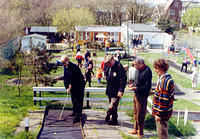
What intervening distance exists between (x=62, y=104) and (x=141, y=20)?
255cm

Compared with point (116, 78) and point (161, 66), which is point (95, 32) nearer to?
point (116, 78)

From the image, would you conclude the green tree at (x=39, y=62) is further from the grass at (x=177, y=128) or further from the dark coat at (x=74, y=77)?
the grass at (x=177, y=128)

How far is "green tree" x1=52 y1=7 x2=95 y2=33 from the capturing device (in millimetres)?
5188

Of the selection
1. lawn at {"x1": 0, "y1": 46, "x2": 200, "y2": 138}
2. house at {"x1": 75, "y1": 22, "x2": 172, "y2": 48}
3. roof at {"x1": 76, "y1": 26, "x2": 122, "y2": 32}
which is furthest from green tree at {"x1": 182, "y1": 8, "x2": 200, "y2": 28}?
roof at {"x1": 76, "y1": 26, "x2": 122, "y2": 32}

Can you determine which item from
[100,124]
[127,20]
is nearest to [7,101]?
[100,124]

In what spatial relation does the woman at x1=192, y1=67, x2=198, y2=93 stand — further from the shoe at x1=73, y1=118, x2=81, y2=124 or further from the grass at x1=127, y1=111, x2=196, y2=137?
the shoe at x1=73, y1=118, x2=81, y2=124

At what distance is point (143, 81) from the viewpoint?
3871mm

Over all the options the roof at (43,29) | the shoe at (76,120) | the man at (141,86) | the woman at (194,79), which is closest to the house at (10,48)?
the roof at (43,29)

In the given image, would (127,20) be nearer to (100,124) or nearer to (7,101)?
(100,124)

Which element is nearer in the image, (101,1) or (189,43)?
(101,1)

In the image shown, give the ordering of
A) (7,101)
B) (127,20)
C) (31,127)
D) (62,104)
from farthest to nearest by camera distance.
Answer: (7,101), (62,104), (127,20), (31,127)

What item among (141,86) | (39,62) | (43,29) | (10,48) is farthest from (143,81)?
(10,48)

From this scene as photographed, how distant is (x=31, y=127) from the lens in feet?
14.6

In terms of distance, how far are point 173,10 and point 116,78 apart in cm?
205
